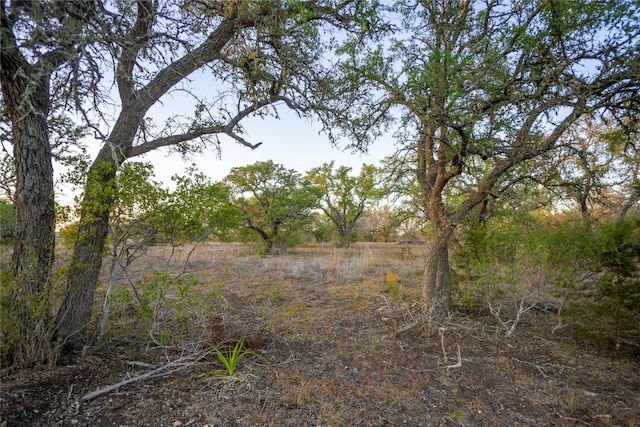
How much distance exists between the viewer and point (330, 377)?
3164 millimetres

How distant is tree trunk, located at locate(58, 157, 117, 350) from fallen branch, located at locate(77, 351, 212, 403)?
2.50 ft

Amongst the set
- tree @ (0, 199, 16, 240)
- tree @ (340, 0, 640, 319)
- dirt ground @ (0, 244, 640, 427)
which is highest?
tree @ (340, 0, 640, 319)

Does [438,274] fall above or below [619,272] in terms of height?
below

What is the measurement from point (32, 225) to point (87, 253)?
0.53m

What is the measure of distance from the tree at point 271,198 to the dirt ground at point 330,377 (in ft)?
31.4

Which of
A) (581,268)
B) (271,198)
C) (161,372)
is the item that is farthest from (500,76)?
(271,198)

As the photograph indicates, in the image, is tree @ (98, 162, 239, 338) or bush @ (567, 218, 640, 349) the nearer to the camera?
tree @ (98, 162, 239, 338)

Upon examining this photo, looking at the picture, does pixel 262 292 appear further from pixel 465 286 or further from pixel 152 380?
pixel 465 286

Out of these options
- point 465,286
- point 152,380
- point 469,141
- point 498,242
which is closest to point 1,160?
point 152,380

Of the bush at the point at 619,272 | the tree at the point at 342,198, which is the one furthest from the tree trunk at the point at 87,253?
the tree at the point at 342,198

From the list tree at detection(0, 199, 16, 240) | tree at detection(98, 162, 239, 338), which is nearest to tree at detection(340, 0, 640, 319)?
tree at detection(98, 162, 239, 338)

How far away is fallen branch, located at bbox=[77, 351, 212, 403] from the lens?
250 cm

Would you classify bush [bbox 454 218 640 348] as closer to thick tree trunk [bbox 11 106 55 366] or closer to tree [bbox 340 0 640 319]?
tree [bbox 340 0 640 319]

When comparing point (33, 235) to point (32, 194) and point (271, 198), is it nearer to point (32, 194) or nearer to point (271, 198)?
point (32, 194)
